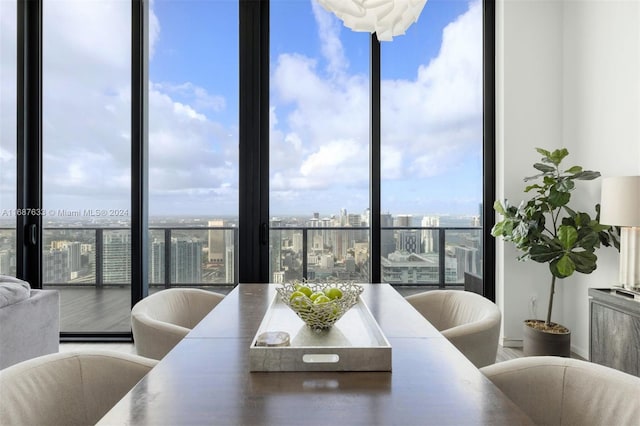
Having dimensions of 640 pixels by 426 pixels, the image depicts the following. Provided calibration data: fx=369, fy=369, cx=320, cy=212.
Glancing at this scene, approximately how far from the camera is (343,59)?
3395 mm

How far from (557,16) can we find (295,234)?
300 cm

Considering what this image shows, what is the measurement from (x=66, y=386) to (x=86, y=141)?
292cm

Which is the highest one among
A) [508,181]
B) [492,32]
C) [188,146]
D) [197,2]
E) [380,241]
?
[197,2]

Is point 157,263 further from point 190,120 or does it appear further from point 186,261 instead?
point 190,120

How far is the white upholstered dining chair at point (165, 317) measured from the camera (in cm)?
160

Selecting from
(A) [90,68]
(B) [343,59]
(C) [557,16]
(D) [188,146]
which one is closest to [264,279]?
(D) [188,146]

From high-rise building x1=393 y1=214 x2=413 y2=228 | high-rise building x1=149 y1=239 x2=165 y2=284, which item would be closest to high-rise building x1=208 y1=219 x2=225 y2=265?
high-rise building x1=149 y1=239 x2=165 y2=284

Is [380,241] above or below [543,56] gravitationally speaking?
below

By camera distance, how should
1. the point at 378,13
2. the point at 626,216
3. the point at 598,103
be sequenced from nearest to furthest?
the point at 378,13 < the point at 626,216 < the point at 598,103

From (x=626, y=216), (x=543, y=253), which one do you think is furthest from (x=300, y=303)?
(x=543, y=253)

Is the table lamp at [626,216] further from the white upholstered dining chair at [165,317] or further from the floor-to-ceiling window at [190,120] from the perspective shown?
the floor-to-ceiling window at [190,120]

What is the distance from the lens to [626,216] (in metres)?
2.09

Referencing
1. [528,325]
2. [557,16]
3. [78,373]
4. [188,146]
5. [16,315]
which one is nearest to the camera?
[78,373]

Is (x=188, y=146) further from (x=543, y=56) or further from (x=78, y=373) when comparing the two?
(x=543, y=56)
